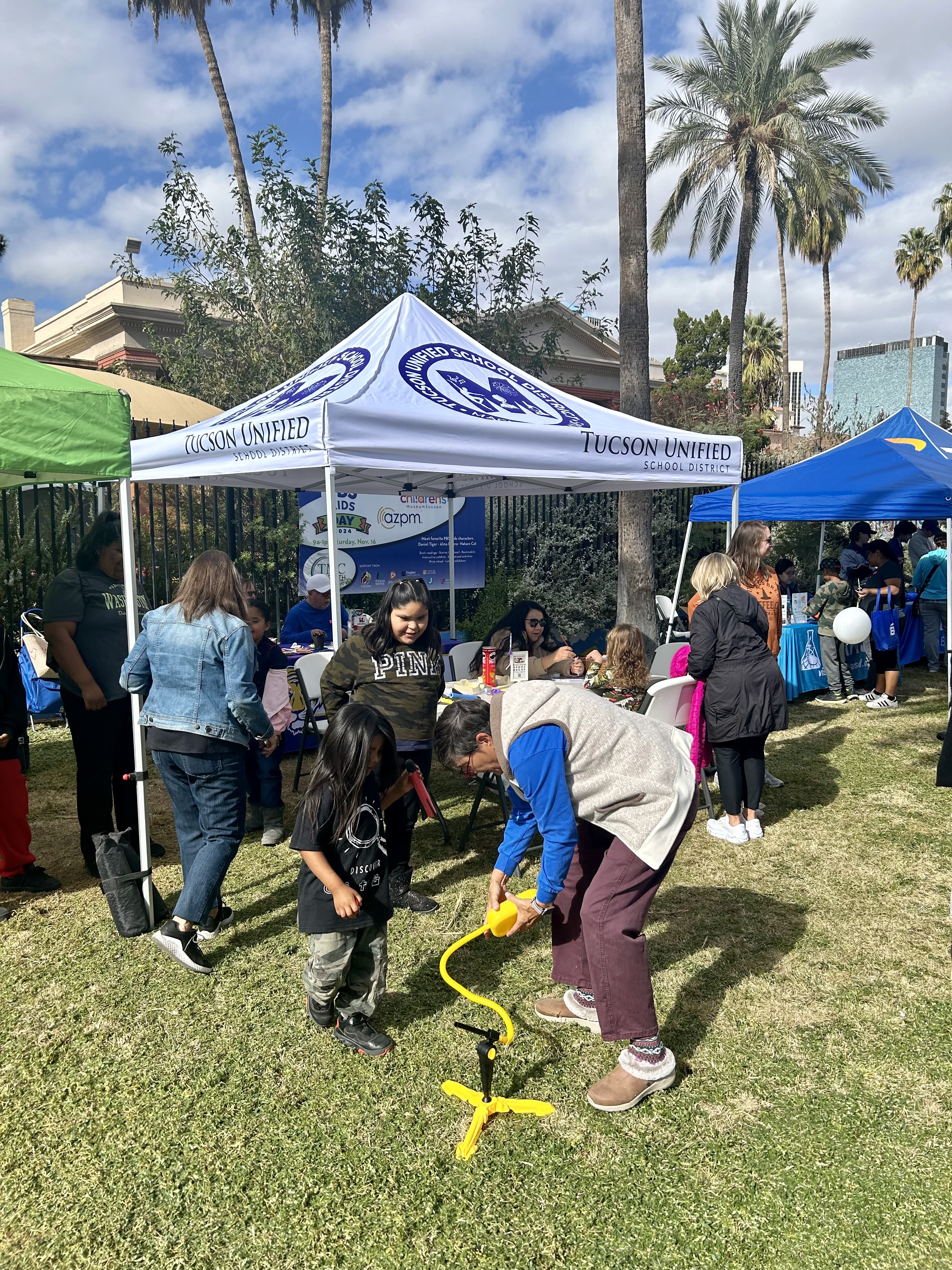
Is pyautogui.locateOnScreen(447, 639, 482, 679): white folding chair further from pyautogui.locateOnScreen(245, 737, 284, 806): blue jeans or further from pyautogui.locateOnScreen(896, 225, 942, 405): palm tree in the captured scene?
pyautogui.locateOnScreen(896, 225, 942, 405): palm tree

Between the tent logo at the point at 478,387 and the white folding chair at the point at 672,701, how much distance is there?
1684 mm

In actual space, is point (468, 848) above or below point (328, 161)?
below

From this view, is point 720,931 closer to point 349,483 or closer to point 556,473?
point 556,473

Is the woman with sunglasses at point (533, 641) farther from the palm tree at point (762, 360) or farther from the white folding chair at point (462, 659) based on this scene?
the palm tree at point (762, 360)

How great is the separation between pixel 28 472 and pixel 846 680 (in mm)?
8023

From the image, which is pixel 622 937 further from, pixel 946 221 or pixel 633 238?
pixel 946 221

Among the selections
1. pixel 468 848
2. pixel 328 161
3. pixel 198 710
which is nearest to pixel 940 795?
pixel 468 848

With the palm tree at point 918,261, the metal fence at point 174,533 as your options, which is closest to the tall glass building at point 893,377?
the palm tree at point 918,261

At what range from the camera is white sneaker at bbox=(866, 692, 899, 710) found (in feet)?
27.6

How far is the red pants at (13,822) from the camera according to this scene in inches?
163

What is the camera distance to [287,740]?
6.80 metres

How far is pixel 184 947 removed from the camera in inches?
135

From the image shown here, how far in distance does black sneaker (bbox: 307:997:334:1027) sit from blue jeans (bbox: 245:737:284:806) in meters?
2.09

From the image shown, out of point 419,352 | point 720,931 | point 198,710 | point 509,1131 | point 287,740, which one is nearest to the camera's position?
point 509,1131
